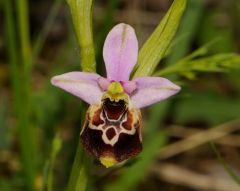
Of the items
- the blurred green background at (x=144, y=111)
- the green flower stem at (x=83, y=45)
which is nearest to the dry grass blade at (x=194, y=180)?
the blurred green background at (x=144, y=111)

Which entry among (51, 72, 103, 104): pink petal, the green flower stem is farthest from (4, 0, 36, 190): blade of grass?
(51, 72, 103, 104): pink petal

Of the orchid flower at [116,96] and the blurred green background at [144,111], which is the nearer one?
the orchid flower at [116,96]

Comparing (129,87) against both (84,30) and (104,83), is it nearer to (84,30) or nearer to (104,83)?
(104,83)

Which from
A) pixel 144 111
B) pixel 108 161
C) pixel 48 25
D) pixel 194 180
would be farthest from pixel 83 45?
pixel 144 111

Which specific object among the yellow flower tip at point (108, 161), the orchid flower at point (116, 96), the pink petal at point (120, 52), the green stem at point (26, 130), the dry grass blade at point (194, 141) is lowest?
the dry grass blade at point (194, 141)

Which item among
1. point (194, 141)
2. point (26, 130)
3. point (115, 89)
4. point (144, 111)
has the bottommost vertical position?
point (144, 111)

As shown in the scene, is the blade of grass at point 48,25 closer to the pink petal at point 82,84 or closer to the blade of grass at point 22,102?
the blade of grass at point 22,102

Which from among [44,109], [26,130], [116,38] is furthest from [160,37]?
[44,109]
